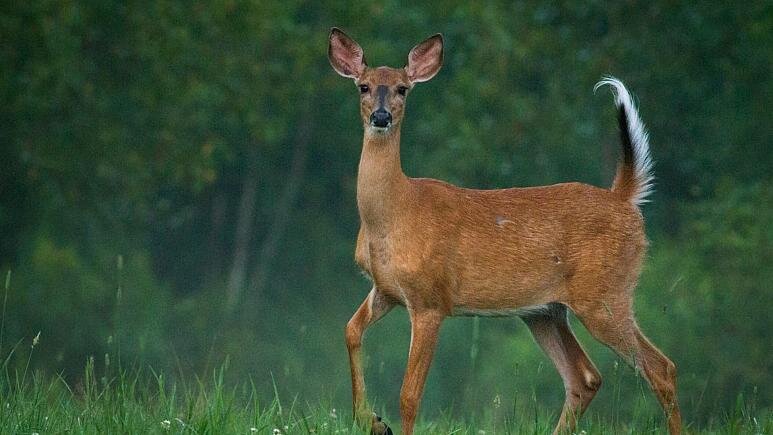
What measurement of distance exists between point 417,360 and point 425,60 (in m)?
1.78

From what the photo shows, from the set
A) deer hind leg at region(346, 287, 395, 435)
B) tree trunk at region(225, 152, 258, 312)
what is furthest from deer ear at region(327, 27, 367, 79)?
tree trunk at region(225, 152, 258, 312)

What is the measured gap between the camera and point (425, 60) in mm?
9547

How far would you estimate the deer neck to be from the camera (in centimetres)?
887

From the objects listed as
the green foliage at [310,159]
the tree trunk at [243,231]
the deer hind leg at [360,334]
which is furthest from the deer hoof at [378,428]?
the tree trunk at [243,231]

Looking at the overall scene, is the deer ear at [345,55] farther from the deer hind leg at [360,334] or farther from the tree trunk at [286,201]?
the tree trunk at [286,201]

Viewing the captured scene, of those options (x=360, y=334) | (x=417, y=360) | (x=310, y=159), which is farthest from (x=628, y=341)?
(x=310, y=159)

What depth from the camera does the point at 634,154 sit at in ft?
31.9

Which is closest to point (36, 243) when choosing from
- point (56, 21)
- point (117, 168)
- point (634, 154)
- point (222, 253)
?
point (117, 168)

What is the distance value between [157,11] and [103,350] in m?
6.15

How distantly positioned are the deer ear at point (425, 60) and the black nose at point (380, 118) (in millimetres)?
735

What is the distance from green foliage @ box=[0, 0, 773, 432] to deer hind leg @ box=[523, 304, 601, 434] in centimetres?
1338

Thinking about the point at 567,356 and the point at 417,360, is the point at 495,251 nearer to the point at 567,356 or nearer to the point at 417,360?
the point at 567,356

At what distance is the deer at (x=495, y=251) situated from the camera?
28.9 feet

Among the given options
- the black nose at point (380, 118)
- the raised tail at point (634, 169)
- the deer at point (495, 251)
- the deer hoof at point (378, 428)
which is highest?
the black nose at point (380, 118)
